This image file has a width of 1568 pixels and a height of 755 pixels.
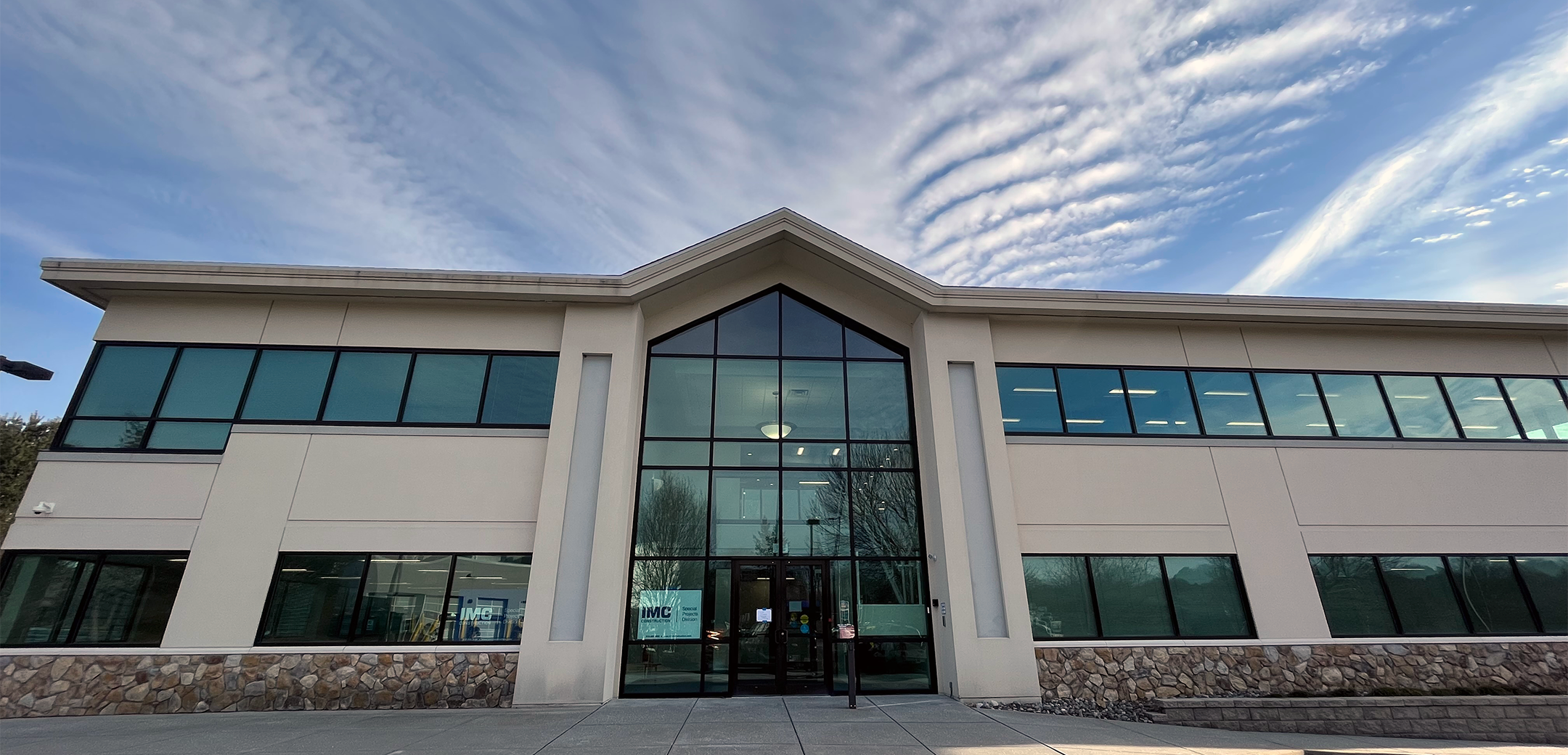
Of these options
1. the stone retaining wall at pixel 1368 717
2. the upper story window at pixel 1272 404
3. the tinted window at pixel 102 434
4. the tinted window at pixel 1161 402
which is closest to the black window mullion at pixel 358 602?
the tinted window at pixel 102 434

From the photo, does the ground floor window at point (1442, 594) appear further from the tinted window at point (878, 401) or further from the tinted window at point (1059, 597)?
the tinted window at point (878, 401)

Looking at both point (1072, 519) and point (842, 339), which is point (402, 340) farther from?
point (1072, 519)

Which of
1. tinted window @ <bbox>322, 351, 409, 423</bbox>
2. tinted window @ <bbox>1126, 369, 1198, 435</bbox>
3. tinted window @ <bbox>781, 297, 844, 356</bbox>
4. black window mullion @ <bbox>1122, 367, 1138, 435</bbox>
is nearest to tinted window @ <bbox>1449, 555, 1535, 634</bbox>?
tinted window @ <bbox>1126, 369, 1198, 435</bbox>

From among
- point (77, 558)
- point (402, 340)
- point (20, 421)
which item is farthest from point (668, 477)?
point (20, 421)

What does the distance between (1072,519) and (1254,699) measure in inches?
141

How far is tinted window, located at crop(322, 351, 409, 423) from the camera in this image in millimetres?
11812

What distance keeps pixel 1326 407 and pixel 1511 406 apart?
13.1 feet

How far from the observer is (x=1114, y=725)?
927 cm

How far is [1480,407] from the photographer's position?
13320mm

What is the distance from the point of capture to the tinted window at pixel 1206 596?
11430 mm

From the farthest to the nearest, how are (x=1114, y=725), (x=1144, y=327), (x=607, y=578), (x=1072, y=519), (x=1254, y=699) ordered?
(x=1144, y=327) < (x=1072, y=519) < (x=607, y=578) < (x=1254, y=699) < (x=1114, y=725)

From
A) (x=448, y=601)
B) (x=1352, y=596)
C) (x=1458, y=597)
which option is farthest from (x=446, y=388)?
(x=1458, y=597)

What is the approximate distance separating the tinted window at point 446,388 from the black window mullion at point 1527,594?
19.1 m

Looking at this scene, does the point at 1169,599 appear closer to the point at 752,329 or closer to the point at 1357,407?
the point at 1357,407
